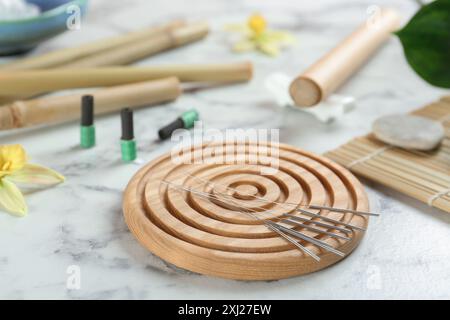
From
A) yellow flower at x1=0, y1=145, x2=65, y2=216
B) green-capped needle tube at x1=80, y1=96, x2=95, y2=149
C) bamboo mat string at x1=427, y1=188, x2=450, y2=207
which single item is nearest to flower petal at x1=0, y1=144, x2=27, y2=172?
yellow flower at x1=0, y1=145, x2=65, y2=216

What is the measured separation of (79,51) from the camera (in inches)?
51.1

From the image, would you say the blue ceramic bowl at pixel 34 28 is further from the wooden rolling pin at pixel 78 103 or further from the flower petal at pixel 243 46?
the flower petal at pixel 243 46

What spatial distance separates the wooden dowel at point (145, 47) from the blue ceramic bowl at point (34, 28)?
0.23 ft

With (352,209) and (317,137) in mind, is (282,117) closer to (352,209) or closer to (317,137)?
(317,137)

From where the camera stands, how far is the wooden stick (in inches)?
48.1

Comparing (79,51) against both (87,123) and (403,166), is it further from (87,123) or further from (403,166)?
(403,166)

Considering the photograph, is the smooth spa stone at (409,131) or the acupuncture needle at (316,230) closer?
the acupuncture needle at (316,230)

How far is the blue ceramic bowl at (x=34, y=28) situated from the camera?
123cm

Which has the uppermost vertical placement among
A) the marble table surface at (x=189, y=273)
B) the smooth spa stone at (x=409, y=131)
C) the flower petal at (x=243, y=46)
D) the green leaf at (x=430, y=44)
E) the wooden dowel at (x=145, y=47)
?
the green leaf at (x=430, y=44)

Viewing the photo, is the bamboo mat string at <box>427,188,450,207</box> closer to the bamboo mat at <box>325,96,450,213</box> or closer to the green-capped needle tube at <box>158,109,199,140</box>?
the bamboo mat at <box>325,96,450,213</box>

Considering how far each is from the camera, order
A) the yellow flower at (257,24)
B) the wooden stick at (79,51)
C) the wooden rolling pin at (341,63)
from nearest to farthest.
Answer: the wooden rolling pin at (341,63)
the wooden stick at (79,51)
the yellow flower at (257,24)

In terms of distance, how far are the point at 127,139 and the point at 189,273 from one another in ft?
0.98

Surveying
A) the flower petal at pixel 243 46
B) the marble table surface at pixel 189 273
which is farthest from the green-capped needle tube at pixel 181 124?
the flower petal at pixel 243 46

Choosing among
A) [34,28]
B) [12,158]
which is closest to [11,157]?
[12,158]
